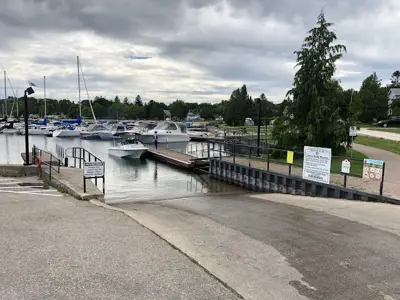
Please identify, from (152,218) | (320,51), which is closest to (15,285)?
(152,218)

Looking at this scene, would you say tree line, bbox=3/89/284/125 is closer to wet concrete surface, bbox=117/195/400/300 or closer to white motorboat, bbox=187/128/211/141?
white motorboat, bbox=187/128/211/141

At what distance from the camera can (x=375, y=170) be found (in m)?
12.1

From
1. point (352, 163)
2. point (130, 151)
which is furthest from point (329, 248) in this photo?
point (130, 151)

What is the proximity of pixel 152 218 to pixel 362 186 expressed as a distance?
8566 mm

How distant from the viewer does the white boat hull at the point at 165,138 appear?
47.4 meters

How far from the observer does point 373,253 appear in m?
6.24

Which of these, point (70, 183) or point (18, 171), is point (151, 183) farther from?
point (70, 183)

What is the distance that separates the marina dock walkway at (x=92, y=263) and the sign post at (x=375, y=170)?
8102mm

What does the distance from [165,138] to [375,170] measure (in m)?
37.7

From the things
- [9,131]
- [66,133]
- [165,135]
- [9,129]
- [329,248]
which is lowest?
[9,131]

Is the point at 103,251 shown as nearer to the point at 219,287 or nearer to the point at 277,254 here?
the point at 219,287

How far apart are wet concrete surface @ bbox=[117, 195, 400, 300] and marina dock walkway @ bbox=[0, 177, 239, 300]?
1491 millimetres

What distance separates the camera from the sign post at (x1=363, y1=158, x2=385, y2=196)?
11.8 metres

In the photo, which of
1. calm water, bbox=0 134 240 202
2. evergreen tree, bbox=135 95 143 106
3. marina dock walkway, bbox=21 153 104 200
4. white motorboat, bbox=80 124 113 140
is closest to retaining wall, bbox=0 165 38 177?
marina dock walkway, bbox=21 153 104 200
